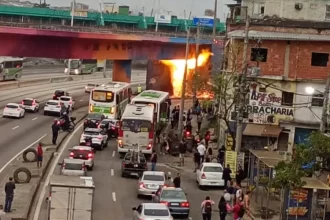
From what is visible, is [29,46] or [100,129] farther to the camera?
[29,46]

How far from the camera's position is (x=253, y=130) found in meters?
48.8

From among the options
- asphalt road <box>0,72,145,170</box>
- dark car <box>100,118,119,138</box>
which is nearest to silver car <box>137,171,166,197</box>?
asphalt road <box>0,72,145,170</box>

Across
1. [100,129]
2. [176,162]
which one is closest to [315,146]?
A: [176,162]

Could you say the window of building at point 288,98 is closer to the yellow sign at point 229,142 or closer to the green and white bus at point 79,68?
the yellow sign at point 229,142

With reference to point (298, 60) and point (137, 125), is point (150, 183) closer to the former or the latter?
point (137, 125)

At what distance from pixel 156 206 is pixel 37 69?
379 ft

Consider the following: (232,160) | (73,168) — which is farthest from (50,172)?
(232,160)

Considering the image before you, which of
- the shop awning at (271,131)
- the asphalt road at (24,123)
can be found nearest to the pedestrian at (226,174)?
the shop awning at (271,131)

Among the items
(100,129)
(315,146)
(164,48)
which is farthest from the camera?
(164,48)

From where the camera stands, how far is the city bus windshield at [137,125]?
47.8 meters

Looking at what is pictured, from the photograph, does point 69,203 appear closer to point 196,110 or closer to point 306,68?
point 306,68

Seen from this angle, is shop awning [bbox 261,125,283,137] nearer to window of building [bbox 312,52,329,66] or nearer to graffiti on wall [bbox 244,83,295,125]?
graffiti on wall [bbox 244,83,295,125]

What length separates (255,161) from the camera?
37438mm

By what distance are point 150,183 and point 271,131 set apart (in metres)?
15.1
